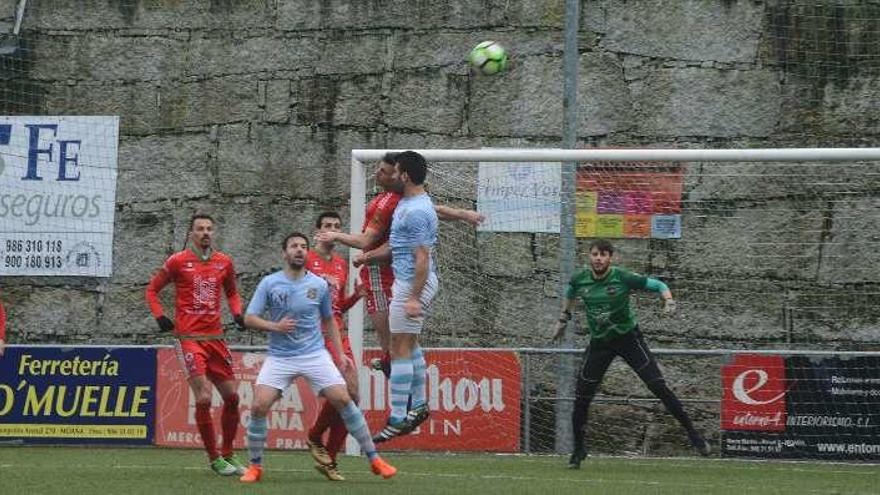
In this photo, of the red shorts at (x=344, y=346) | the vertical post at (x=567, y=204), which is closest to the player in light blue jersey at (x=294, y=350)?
the red shorts at (x=344, y=346)

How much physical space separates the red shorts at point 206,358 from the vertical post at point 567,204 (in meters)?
3.85

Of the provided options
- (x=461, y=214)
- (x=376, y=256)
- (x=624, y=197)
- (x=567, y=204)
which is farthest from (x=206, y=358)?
(x=624, y=197)

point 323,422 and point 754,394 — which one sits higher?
point 754,394

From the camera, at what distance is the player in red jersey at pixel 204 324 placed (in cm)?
1306

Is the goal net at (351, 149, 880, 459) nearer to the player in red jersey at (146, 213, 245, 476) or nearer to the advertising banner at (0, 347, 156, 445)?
the player in red jersey at (146, 213, 245, 476)

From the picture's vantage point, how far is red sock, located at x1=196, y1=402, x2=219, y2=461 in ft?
42.5

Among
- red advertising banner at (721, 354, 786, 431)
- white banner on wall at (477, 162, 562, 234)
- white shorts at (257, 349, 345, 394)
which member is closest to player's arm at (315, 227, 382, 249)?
white shorts at (257, 349, 345, 394)

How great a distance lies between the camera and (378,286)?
12656 millimetres

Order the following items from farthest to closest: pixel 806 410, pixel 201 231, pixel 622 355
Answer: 1. pixel 806 410
2. pixel 622 355
3. pixel 201 231

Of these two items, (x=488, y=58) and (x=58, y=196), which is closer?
(x=488, y=58)

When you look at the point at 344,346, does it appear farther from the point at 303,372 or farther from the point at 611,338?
the point at 303,372

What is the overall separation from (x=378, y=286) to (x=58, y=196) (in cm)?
651

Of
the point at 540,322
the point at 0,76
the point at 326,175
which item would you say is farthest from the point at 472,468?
the point at 0,76

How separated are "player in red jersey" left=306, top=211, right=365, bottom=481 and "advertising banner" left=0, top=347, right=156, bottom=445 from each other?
103 inches
